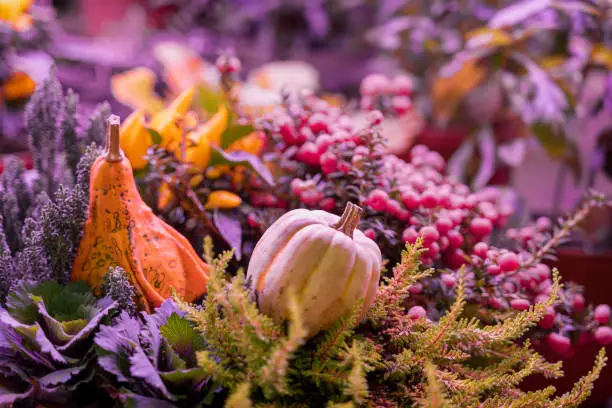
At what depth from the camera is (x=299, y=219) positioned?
58 centimetres

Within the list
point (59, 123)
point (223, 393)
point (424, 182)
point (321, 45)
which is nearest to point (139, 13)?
point (321, 45)

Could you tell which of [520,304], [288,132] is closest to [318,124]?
[288,132]

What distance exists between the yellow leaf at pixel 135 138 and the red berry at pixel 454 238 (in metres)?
0.45

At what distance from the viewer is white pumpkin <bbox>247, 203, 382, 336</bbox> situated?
0.53 metres

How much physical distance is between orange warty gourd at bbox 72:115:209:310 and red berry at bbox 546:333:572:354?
0.49 meters

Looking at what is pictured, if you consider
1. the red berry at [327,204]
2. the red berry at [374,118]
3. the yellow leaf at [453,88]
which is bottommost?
the red berry at [327,204]

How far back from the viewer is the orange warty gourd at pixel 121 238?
0.60 metres

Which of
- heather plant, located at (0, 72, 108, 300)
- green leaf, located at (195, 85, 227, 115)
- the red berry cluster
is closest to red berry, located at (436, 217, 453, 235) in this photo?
the red berry cluster

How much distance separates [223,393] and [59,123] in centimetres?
46

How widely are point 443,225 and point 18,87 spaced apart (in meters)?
1.05

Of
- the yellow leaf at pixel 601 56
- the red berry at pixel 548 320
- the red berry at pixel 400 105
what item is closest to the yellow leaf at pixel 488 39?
the yellow leaf at pixel 601 56

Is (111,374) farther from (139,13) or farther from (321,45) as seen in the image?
(139,13)

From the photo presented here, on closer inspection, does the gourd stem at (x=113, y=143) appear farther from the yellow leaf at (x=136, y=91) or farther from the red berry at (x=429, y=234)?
the yellow leaf at (x=136, y=91)

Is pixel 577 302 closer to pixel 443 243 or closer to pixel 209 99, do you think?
pixel 443 243
